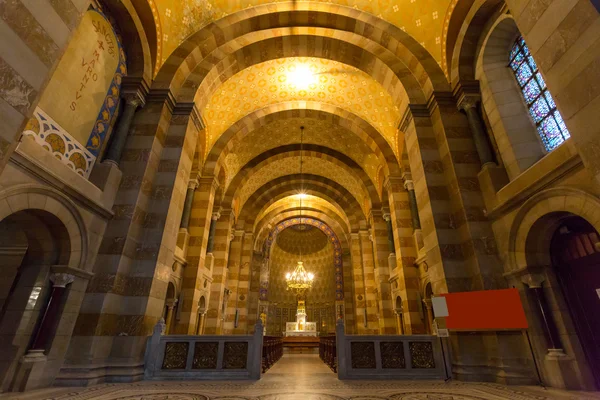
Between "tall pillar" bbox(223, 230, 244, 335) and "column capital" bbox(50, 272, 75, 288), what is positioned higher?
"tall pillar" bbox(223, 230, 244, 335)

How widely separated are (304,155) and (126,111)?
965 cm

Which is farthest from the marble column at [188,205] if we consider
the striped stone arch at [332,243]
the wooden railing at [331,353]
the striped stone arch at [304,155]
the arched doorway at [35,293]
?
the striped stone arch at [332,243]

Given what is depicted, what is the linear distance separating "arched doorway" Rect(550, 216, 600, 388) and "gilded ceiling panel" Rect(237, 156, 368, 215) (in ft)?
36.1

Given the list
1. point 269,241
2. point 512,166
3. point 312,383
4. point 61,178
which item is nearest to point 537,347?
point 512,166

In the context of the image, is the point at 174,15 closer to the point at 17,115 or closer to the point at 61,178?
the point at 61,178

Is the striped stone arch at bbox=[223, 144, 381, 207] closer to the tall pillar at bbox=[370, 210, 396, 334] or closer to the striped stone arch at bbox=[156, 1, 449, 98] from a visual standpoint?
the tall pillar at bbox=[370, 210, 396, 334]

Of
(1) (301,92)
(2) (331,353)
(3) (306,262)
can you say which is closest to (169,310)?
(2) (331,353)

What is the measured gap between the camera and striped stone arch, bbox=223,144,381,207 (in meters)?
14.4

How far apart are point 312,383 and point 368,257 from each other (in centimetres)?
1100

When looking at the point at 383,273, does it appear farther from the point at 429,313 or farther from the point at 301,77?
the point at 301,77

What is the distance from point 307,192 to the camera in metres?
18.4

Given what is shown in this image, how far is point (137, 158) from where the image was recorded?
6.65 metres

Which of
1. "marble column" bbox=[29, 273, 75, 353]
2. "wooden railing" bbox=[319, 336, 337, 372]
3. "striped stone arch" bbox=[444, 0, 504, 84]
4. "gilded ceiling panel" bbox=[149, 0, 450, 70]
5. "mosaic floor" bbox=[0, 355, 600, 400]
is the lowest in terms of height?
"mosaic floor" bbox=[0, 355, 600, 400]

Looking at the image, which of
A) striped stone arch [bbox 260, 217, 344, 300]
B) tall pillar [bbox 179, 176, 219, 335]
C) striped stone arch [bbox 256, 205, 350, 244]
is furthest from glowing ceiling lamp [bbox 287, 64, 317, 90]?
striped stone arch [bbox 256, 205, 350, 244]
